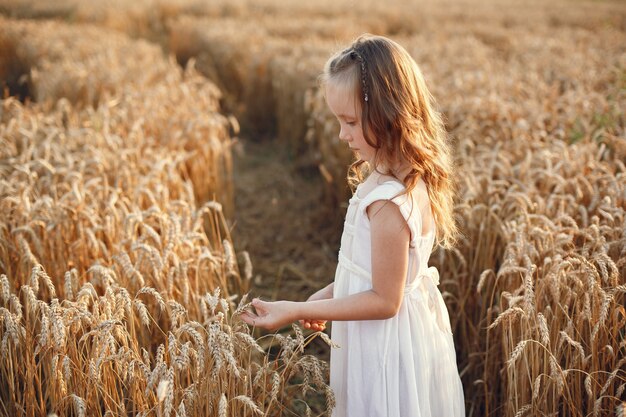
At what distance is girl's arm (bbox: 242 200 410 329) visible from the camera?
1563 mm

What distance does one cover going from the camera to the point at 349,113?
1623mm

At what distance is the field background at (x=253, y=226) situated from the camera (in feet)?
5.95

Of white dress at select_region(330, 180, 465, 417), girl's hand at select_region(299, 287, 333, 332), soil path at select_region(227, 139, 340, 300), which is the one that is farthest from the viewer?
soil path at select_region(227, 139, 340, 300)

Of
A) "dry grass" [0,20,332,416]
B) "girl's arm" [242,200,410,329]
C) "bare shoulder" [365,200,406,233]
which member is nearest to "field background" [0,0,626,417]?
"dry grass" [0,20,332,416]

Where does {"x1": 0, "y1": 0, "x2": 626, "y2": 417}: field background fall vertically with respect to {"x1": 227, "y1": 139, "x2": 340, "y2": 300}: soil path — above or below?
above

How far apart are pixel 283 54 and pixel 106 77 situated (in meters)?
2.47

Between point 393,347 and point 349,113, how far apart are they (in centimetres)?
69

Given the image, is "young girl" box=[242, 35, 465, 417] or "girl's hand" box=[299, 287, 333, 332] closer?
"young girl" box=[242, 35, 465, 417]

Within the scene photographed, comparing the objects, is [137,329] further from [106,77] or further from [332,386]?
[106,77]

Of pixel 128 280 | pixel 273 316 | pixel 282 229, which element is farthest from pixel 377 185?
pixel 282 229

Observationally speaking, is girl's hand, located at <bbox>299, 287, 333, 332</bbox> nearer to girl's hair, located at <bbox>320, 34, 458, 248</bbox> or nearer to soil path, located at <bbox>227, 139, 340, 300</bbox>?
girl's hair, located at <bbox>320, 34, 458, 248</bbox>

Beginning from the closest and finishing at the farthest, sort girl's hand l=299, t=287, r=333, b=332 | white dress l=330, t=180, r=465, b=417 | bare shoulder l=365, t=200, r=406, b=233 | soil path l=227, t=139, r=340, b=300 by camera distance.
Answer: bare shoulder l=365, t=200, r=406, b=233, white dress l=330, t=180, r=465, b=417, girl's hand l=299, t=287, r=333, b=332, soil path l=227, t=139, r=340, b=300

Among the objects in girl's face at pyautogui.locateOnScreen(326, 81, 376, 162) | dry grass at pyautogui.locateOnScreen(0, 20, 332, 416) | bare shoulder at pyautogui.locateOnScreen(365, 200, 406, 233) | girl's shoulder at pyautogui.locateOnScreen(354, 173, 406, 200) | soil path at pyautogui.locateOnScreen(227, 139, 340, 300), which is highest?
girl's face at pyautogui.locateOnScreen(326, 81, 376, 162)

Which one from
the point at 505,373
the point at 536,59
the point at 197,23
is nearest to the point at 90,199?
the point at 505,373
